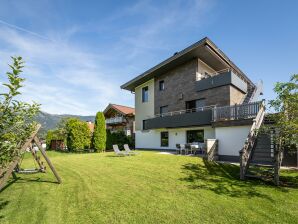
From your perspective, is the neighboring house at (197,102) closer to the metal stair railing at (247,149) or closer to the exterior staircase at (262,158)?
the metal stair railing at (247,149)

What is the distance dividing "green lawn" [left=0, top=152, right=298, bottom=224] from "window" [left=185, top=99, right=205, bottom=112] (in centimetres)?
1063

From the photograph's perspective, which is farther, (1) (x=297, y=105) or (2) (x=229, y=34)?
(2) (x=229, y=34)

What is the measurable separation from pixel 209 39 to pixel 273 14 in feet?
18.0

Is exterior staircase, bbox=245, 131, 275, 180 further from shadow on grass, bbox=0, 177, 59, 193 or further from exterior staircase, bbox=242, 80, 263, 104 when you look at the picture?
shadow on grass, bbox=0, 177, 59, 193

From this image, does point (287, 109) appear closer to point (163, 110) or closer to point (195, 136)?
point (195, 136)

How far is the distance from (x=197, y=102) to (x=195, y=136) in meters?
3.59

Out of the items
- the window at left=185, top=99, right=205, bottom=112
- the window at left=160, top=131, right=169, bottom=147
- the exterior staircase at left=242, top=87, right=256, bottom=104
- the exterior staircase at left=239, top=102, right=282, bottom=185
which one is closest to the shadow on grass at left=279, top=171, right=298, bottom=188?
the exterior staircase at left=239, top=102, right=282, bottom=185

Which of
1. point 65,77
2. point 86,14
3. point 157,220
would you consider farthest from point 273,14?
point 65,77

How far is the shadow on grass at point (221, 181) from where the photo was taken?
7.09m

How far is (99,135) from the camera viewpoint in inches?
964

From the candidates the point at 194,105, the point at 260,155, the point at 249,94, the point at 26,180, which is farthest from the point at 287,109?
the point at 249,94

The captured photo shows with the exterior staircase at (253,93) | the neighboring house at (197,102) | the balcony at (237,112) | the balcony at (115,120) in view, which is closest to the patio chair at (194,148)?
the neighboring house at (197,102)

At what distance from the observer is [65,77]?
16781 millimetres

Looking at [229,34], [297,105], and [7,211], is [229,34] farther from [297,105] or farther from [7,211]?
[7,211]
